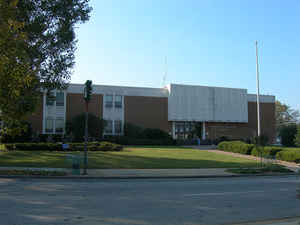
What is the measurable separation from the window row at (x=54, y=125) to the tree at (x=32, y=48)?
2273 cm

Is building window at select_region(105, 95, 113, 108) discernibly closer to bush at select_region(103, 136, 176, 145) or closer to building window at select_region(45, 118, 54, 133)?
bush at select_region(103, 136, 176, 145)

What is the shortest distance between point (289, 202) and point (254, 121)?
1761 inches

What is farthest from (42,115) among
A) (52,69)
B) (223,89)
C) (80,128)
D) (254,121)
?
(254,121)

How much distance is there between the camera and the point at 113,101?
44375mm

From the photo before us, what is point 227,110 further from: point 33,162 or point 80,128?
point 33,162

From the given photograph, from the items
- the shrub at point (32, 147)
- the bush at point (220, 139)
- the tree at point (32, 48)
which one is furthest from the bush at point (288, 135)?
the tree at point (32, 48)

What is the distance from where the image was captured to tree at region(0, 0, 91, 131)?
502 inches

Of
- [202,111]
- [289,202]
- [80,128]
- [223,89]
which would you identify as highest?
[223,89]

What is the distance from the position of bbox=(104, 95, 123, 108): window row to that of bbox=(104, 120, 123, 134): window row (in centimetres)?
240

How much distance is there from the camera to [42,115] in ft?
135

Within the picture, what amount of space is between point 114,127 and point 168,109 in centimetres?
880

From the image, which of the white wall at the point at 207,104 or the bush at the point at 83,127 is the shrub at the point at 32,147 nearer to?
the bush at the point at 83,127

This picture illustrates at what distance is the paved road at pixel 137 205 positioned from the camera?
6.58 metres

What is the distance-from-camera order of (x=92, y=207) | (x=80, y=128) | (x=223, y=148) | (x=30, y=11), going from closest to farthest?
(x=92, y=207) < (x=30, y=11) < (x=223, y=148) < (x=80, y=128)
